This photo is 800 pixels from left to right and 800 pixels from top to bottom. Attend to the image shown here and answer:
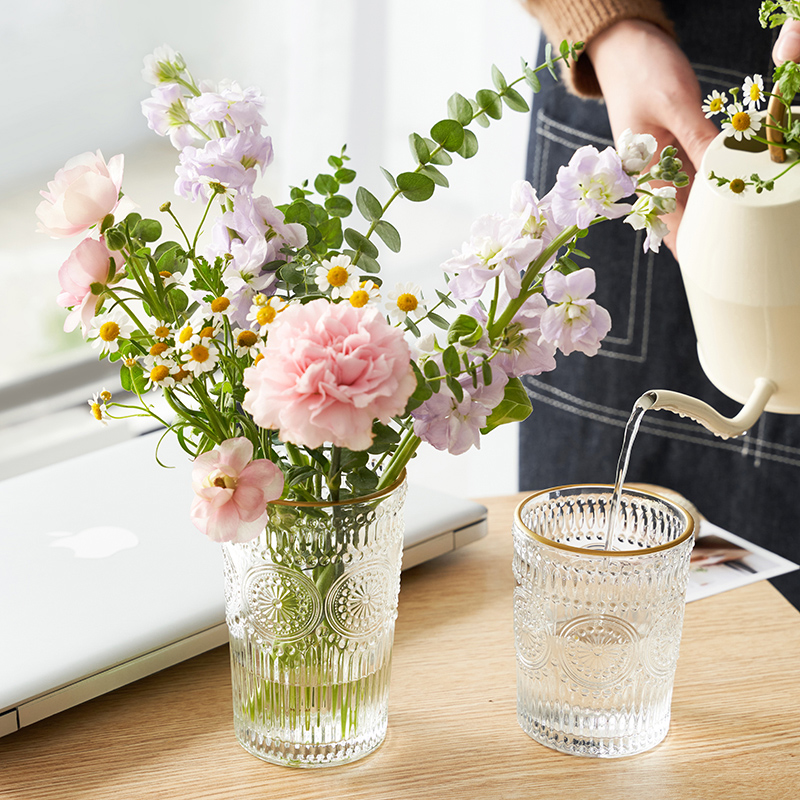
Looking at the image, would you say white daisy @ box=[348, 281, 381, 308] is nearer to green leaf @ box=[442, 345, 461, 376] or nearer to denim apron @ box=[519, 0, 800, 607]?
green leaf @ box=[442, 345, 461, 376]

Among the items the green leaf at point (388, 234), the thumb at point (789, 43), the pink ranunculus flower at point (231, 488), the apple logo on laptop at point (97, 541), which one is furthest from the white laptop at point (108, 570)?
the thumb at point (789, 43)

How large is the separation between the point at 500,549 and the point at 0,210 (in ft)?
4.00

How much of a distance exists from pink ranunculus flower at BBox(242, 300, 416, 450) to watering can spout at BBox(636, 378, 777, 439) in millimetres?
239

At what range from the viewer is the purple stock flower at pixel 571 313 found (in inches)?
18.5

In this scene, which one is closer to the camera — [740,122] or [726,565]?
[740,122]

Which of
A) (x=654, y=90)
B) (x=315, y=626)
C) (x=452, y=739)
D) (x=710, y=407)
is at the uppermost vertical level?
(x=654, y=90)

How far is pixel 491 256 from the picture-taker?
48 centimetres

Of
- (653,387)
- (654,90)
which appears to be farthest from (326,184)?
(653,387)

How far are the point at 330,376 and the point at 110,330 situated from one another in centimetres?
13

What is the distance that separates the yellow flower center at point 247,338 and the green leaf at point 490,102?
172 millimetres

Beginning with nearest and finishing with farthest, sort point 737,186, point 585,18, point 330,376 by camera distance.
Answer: point 330,376, point 737,186, point 585,18

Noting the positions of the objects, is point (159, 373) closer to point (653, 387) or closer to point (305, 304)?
point (305, 304)

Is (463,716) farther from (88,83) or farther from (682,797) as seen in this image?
(88,83)

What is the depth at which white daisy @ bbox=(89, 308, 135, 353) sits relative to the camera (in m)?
0.47
